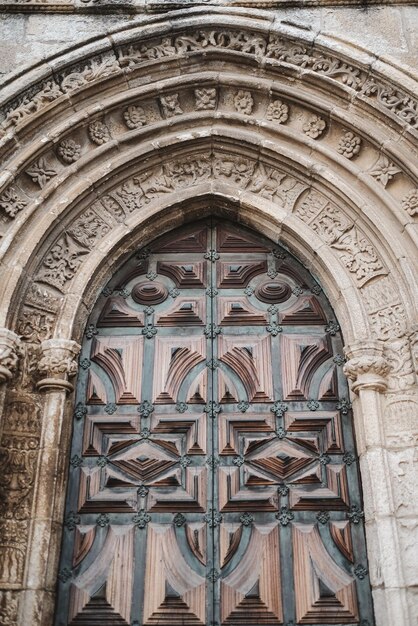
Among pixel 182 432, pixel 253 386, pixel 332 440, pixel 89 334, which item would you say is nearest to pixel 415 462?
pixel 332 440

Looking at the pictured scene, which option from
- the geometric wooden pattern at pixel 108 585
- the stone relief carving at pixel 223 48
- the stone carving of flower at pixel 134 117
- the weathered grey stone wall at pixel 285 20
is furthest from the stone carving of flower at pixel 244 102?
the geometric wooden pattern at pixel 108 585

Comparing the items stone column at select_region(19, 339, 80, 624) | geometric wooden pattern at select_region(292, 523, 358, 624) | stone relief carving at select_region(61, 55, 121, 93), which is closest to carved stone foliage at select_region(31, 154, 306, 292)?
stone column at select_region(19, 339, 80, 624)

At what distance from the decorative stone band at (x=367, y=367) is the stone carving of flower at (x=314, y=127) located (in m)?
1.77

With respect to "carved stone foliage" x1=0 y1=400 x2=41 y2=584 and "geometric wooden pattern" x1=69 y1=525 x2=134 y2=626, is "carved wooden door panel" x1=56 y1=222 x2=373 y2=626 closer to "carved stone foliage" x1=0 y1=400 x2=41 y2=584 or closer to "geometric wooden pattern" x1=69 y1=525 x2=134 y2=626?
"geometric wooden pattern" x1=69 y1=525 x2=134 y2=626

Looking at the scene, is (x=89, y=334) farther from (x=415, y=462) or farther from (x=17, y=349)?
(x=415, y=462)

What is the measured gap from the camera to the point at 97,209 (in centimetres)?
553

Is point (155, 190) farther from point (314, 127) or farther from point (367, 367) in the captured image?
point (367, 367)

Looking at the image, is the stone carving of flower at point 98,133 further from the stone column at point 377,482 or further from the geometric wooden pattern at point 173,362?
the stone column at point 377,482

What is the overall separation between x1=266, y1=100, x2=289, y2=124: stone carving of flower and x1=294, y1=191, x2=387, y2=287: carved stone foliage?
0.64 m

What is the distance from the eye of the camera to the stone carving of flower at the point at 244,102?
18.6 ft

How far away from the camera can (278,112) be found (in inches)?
221

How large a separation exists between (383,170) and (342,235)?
568 millimetres

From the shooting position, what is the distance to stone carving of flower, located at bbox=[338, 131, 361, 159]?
537 cm

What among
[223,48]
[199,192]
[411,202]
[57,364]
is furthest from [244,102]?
[57,364]
